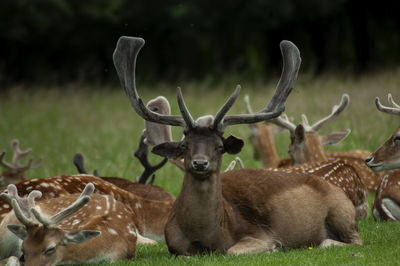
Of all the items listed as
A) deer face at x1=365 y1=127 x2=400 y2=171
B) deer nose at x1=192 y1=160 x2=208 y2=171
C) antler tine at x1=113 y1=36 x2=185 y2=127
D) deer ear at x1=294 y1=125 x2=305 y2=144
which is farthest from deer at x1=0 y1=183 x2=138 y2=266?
deer ear at x1=294 y1=125 x2=305 y2=144

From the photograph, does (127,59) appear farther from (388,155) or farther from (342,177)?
(342,177)

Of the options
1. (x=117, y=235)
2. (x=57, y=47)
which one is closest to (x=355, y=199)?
(x=117, y=235)

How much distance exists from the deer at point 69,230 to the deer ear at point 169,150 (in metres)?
0.55

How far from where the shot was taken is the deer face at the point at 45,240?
4719 mm

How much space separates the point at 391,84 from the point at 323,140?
817 cm

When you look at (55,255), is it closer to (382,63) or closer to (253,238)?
(253,238)

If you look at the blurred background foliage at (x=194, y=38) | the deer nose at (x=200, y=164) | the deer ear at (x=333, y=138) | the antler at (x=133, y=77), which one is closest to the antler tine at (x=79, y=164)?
the antler at (x=133, y=77)

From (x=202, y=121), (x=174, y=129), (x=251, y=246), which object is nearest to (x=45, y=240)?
(x=202, y=121)

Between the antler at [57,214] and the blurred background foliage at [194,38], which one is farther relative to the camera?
the blurred background foliage at [194,38]

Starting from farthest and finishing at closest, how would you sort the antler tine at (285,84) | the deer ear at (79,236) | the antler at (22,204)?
the antler tine at (285,84), the deer ear at (79,236), the antler at (22,204)

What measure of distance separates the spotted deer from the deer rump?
0.99 m

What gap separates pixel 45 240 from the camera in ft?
15.7

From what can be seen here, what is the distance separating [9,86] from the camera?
75.9ft

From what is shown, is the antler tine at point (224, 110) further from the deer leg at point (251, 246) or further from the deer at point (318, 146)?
the deer at point (318, 146)
